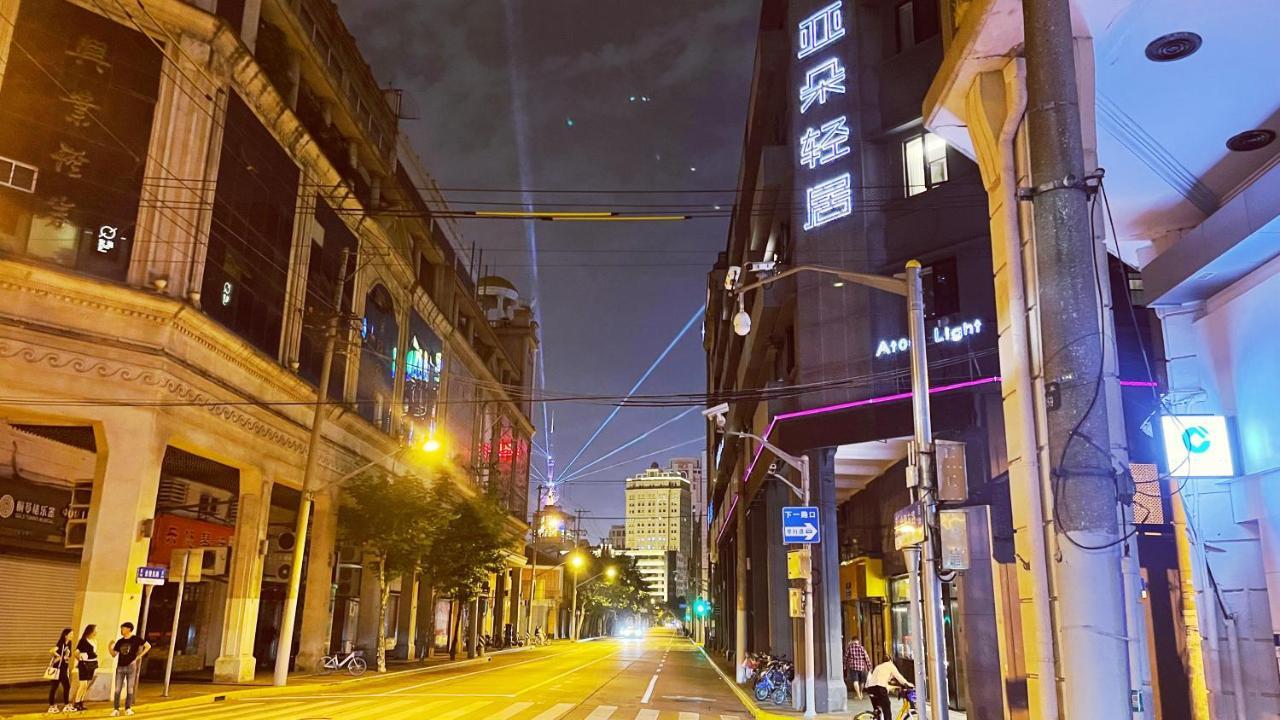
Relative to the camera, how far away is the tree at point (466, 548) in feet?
136

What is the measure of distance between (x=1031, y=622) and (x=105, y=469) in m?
20.9

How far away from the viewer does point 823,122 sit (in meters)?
27.8

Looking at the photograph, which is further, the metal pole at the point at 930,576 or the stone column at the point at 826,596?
the stone column at the point at 826,596

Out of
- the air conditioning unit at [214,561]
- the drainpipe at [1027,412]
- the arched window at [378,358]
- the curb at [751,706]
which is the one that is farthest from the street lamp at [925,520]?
the arched window at [378,358]

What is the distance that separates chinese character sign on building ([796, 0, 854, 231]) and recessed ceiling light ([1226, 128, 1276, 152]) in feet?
52.1

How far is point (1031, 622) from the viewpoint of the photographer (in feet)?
24.8

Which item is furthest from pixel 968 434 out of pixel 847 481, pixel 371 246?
pixel 371 246

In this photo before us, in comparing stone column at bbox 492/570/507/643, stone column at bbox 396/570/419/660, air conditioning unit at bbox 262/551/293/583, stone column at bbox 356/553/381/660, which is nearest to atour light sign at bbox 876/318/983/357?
air conditioning unit at bbox 262/551/293/583

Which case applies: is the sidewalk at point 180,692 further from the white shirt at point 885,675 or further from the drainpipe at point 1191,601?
the drainpipe at point 1191,601

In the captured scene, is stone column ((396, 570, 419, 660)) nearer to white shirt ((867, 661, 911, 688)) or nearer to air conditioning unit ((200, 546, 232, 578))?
air conditioning unit ((200, 546, 232, 578))

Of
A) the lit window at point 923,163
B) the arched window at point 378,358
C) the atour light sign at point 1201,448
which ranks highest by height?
the lit window at point 923,163

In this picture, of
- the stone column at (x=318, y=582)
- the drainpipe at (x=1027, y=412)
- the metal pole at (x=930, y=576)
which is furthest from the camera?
the stone column at (x=318, y=582)

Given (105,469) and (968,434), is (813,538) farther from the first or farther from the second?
(105,469)

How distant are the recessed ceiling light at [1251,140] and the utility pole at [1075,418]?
13.8 feet
